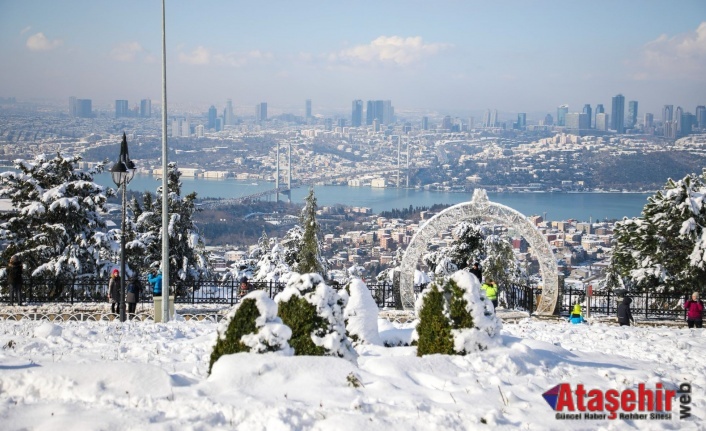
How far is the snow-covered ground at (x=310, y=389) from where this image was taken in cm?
601

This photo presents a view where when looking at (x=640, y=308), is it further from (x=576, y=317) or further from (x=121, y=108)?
(x=121, y=108)

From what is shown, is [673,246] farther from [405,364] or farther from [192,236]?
[405,364]

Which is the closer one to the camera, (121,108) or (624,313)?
(624,313)

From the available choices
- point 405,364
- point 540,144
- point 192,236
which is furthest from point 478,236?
point 540,144

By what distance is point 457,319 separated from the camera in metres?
8.76

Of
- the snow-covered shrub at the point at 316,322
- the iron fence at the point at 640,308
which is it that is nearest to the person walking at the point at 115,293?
the snow-covered shrub at the point at 316,322

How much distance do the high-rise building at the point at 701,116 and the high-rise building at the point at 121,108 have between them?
128931 millimetres

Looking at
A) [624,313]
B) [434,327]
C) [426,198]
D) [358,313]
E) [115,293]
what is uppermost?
[434,327]

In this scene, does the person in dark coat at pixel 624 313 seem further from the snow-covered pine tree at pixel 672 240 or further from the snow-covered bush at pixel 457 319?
the snow-covered bush at pixel 457 319

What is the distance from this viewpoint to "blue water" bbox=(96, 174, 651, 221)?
92.9m

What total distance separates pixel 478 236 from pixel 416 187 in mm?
97727

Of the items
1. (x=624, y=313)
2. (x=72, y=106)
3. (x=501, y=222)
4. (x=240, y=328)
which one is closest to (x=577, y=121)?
(x=72, y=106)

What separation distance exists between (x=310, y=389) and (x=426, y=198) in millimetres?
104694

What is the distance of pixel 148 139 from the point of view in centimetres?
10669
